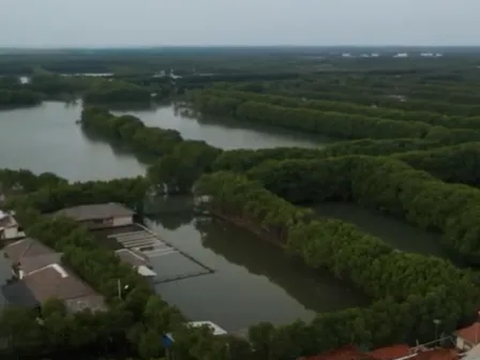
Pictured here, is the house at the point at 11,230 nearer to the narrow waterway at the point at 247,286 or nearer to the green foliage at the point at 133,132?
the narrow waterway at the point at 247,286

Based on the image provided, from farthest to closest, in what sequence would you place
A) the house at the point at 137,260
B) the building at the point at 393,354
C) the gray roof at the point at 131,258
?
the gray roof at the point at 131,258 < the house at the point at 137,260 < the building at the point at 393,354

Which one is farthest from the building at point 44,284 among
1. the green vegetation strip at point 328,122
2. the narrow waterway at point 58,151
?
the green vegetation strip at point 328,122

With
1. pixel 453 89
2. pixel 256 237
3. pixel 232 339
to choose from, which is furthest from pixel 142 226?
pixel 453 89

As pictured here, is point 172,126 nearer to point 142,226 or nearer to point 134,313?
point 142,226

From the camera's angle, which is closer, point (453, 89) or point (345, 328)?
point (345, 328)

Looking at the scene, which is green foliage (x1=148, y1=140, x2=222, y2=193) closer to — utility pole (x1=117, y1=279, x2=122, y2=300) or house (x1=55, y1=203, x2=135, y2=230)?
house (x1=55, y1=203, x2=135, y2=230)

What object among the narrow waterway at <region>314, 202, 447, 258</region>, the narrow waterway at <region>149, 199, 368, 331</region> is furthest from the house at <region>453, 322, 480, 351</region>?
the narrow waterway at <region>314, 202, 447, 258</region>

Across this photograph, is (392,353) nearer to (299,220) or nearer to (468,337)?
(468,337)
